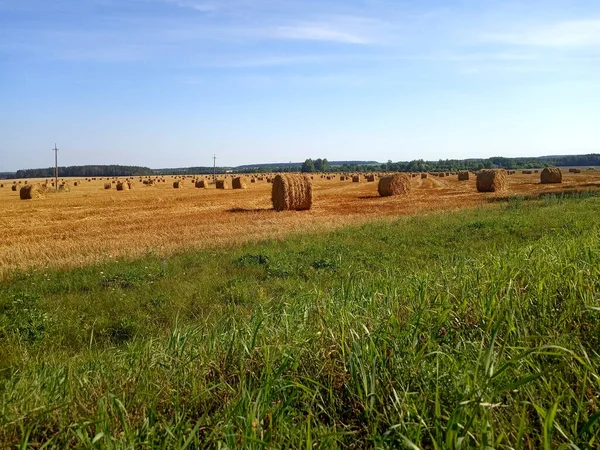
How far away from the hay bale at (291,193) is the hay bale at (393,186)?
9921mm

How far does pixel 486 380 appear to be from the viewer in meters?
2.90

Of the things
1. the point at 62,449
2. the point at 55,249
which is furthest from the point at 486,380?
the point at 55,249

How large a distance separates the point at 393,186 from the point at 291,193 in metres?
11.3

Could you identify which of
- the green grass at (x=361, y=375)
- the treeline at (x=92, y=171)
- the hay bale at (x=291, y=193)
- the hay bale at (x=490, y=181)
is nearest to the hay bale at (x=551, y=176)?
the hay bale at (x=490, y=181)

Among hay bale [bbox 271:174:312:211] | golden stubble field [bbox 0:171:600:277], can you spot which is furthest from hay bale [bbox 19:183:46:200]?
hay bale [bbox 271:174:312:211]

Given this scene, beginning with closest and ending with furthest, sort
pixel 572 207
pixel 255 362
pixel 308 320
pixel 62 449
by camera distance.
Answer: pixel 62 449 → pixel 255 362 → pixel 308 320 → pixel 572 207

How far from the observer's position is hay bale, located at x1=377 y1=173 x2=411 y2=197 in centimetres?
3675

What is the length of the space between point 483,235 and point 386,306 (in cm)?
1082

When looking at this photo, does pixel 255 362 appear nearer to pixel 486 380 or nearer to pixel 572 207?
pixel 486 380

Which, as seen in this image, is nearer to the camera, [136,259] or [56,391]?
[56,391]

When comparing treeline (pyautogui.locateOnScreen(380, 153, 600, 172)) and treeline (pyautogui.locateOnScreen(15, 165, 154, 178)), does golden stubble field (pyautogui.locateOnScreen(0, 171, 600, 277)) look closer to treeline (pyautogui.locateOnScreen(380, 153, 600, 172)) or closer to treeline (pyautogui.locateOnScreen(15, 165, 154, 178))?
treeline (pyautogui.locateOnScreen(380, 153, 600, 172))

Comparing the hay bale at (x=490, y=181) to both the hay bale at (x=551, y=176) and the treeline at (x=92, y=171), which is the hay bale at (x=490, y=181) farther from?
the treeline at (x=92, y=171)

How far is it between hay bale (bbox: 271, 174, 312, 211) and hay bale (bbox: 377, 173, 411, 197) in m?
9.92

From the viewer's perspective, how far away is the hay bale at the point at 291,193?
27859 mm
